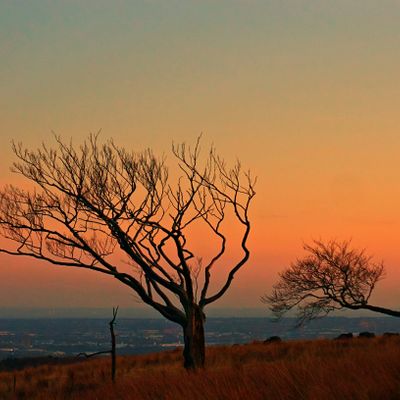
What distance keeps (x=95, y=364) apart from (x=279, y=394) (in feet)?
77.7

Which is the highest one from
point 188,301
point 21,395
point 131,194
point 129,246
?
point 131,194

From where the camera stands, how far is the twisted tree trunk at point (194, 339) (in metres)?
24.0

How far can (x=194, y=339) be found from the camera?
2402cm

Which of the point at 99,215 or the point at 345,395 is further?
the point at 99,215

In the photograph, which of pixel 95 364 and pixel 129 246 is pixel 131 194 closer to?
pixel 129 246

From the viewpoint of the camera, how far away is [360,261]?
40.0 m

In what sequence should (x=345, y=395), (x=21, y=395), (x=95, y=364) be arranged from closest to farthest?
1. (x=345, y=395)
2. (x=21, y=395)
3. (x=95, y=364)

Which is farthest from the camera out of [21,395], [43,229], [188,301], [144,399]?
[43,229]

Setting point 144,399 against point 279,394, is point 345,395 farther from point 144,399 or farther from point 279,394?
point 144,399

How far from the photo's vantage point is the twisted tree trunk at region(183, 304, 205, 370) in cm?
2402

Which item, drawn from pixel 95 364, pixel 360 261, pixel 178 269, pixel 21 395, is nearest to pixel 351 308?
pixel 360 261

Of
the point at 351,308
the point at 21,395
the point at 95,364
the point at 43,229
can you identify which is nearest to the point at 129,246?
the point at 43,229

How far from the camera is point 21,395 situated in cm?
2125

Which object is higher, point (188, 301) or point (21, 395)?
point (188, 301)
